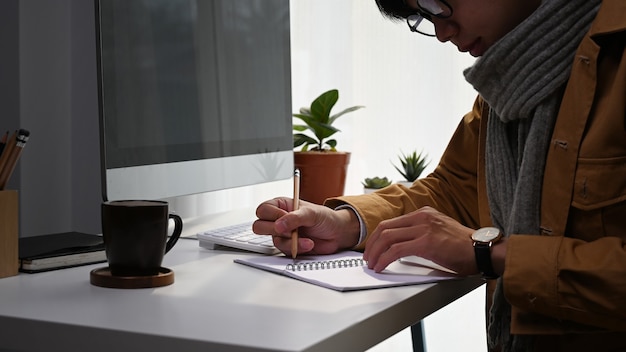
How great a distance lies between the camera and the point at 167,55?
4.82 feet

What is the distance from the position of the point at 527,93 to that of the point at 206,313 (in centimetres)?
61

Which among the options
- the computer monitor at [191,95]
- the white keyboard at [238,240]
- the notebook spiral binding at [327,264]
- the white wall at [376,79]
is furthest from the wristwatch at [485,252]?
the white wall at [376,79]

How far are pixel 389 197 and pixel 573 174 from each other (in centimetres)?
43

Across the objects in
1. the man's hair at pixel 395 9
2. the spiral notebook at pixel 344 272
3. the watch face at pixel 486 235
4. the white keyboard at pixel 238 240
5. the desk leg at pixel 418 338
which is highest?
the man's hair at pixel 395 9

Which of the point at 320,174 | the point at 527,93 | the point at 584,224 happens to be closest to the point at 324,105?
the point at 320,174

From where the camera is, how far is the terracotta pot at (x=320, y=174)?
197 cm

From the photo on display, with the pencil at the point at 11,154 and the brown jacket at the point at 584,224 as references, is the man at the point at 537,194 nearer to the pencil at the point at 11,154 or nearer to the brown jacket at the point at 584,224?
the brown jacket at the point at 584,224

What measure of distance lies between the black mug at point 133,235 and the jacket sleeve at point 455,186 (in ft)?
1.80

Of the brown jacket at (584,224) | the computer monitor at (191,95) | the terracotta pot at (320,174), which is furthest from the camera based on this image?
the terracotta pot at (320,174)

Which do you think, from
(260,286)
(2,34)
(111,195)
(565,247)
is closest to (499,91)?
(565,247)

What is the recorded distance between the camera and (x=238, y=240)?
1370mm

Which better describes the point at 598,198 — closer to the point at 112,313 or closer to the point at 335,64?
the point at 112,313

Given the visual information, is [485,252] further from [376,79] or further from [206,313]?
[376,79]

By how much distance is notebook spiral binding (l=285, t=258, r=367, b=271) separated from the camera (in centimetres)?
119
